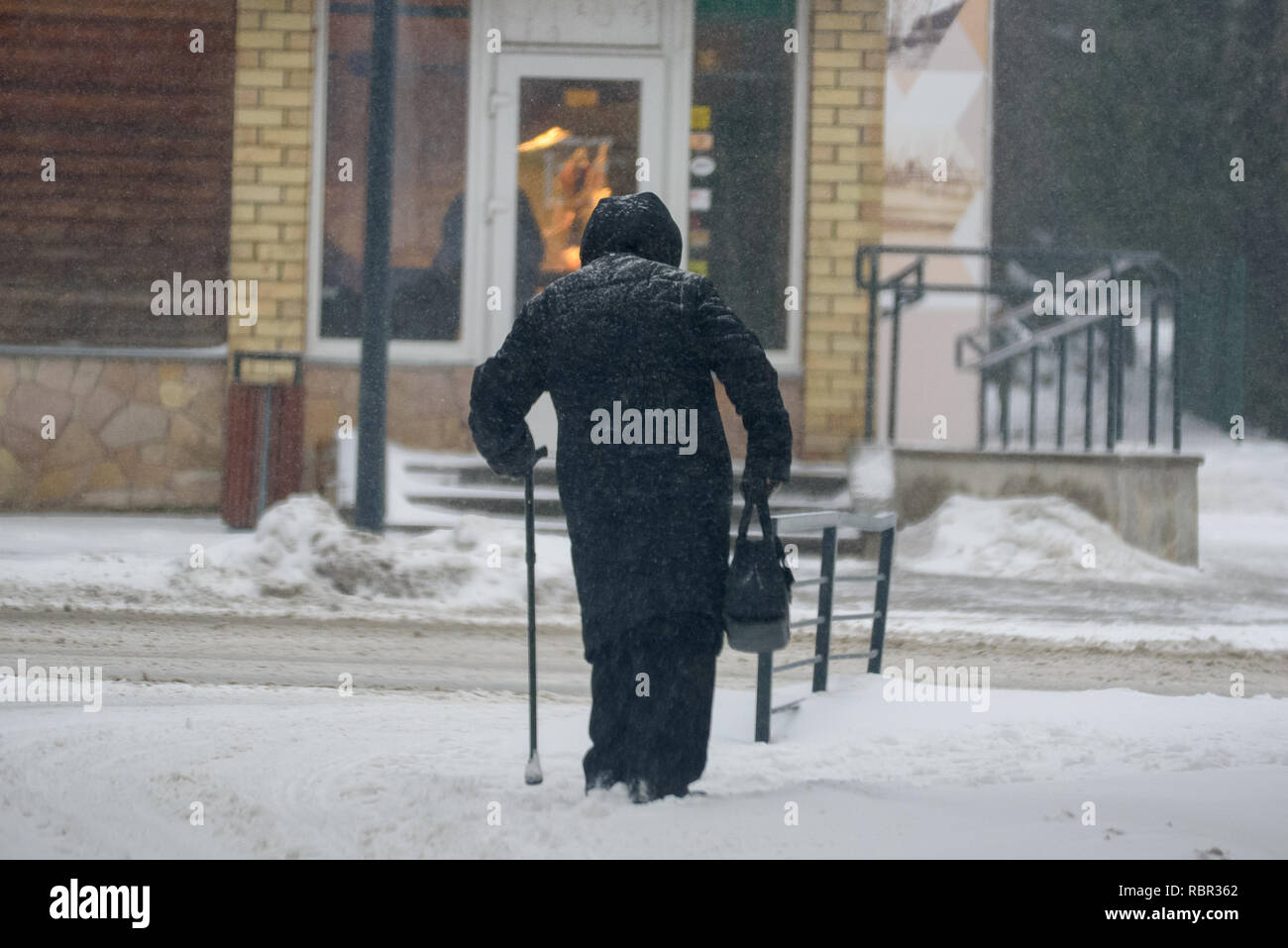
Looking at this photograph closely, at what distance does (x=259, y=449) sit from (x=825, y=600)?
6070 millimetres

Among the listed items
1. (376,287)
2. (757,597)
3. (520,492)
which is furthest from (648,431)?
(520,492)

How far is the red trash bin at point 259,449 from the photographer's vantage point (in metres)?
10.5

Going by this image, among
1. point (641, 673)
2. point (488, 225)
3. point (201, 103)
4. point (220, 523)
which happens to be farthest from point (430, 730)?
point (201, 103)

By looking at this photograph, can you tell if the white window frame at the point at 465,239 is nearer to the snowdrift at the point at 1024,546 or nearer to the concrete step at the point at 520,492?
the concrete step at the point at 520,492

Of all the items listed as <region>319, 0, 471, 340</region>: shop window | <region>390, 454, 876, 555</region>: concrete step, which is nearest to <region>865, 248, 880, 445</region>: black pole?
<region>390, 454, 876, 555</region>: concrete step

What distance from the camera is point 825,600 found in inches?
218

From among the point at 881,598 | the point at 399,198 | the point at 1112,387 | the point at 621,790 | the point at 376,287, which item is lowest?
the point at 621,790

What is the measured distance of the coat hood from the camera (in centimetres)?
398

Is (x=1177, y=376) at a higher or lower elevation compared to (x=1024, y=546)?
higher

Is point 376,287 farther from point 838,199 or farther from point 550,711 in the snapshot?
point 550,711

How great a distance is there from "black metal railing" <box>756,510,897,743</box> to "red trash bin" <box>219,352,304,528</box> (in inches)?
228

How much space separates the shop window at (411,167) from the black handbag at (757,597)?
810 cm

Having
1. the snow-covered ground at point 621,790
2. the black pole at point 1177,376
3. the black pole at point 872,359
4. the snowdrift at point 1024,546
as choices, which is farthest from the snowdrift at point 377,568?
the black pole at point 1177,376

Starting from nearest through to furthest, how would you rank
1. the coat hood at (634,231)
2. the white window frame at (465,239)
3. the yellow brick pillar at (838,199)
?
the coat hood at (634,231)
the yellow brick pillar at (838,199)
the white window frame at (465,239)
